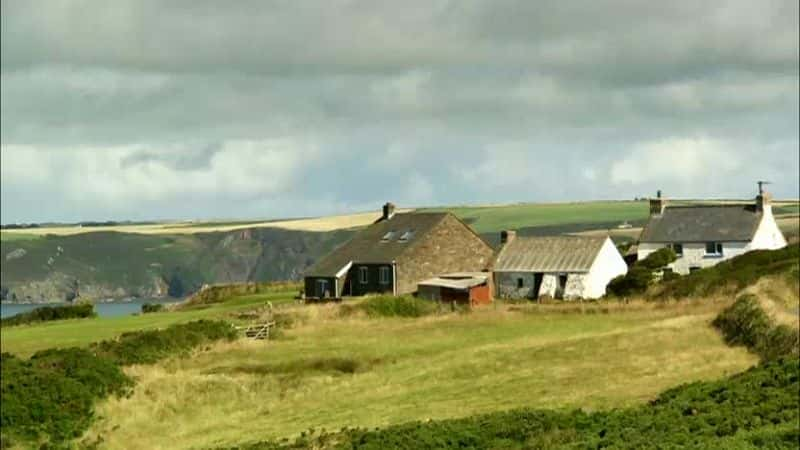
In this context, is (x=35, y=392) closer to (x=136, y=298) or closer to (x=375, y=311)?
(x=375, y=311)

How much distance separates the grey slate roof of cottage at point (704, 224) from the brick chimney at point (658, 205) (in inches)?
14.1

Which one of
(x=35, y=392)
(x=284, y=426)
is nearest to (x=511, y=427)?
(x=284, y=426)

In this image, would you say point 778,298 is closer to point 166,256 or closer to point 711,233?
point 711,233

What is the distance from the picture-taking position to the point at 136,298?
5108 inches

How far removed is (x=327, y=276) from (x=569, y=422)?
52743 mm

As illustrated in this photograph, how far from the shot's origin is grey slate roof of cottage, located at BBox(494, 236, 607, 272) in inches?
3086

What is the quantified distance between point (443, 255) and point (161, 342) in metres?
29.5

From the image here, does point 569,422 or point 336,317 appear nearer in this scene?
point 569,422

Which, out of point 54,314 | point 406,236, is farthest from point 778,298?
point 54,314

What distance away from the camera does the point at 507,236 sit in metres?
84.2

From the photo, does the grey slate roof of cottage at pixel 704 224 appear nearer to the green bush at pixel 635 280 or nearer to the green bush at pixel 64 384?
the green bush at pixel 635 280

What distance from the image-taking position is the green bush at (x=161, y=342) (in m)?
54.0

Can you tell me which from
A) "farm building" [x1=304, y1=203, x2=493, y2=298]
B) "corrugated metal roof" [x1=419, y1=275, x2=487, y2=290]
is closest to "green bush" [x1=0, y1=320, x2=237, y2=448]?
"corrugated metal roof" [x1=419, y1=275, x2=487, y2=290]

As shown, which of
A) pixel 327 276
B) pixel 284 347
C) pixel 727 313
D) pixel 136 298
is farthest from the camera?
pixel 136 298
